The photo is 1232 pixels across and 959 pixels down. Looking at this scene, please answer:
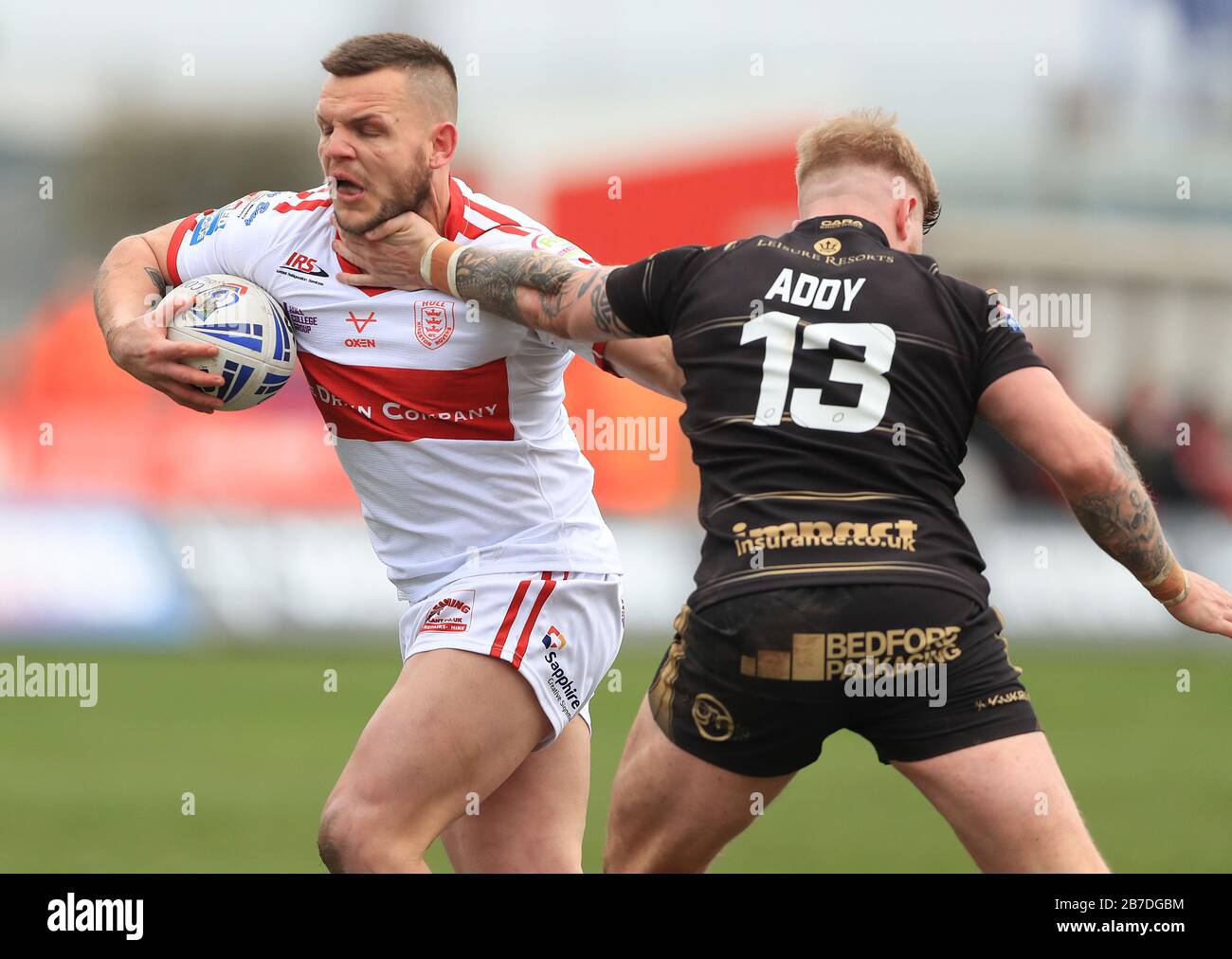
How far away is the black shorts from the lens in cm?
434

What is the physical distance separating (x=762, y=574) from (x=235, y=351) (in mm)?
1909

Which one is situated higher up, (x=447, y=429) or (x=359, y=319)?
(x=359, y=319)

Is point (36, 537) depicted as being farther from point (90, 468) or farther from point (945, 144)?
point (945, 144)

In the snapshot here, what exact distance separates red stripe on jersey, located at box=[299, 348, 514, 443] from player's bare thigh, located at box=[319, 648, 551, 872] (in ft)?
2.44

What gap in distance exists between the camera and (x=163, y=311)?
5.19 m

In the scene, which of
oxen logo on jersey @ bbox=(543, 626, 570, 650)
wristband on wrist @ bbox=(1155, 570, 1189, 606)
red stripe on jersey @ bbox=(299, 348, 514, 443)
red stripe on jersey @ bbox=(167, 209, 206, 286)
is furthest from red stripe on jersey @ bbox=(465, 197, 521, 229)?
wristband on wrist @ bbox=(1155, 570, 1189, 606)

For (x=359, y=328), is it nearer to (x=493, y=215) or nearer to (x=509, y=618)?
(x=493, y=215)

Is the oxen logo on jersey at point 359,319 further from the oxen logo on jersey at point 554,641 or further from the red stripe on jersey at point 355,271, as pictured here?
the oxen logo on jersey at point 554,641

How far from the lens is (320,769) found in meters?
11.4

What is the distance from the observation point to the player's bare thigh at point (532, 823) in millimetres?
5418

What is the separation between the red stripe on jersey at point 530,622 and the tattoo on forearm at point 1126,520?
66.5 inches

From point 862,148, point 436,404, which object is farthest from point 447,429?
point 862,148

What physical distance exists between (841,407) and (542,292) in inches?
44.8

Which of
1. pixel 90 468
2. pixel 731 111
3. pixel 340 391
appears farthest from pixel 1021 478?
pixel 340 391
